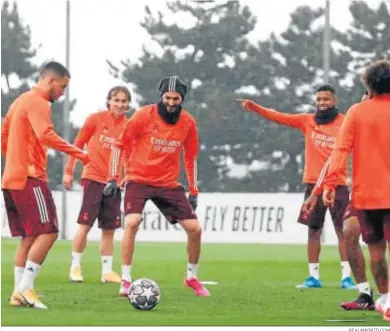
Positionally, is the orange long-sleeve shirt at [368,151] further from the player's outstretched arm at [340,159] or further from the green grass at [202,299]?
the green grass at [202,299]

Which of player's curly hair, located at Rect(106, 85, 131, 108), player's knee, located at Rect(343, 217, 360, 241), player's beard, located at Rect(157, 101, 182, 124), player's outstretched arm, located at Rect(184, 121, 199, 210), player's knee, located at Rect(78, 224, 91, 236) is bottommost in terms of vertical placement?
A: player's knee, located at Rect(78, 224, 91, 236)

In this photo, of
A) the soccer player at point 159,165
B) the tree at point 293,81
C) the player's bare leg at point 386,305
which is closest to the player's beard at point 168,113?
the soccer player at point 159,165

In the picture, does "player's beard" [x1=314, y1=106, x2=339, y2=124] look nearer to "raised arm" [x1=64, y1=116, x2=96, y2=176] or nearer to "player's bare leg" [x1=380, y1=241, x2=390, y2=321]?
"raised arm" [x1=64, y1=116, x2=96, y2=176]

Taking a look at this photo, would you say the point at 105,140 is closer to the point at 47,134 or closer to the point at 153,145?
the point at 153,145

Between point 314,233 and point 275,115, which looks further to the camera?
point 314,233

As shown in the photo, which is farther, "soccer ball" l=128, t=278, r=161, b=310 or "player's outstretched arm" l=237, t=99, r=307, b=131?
"player's outstretched arm" l=237, t=99, r=307, b=131

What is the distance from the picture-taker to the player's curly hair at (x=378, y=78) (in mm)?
10547

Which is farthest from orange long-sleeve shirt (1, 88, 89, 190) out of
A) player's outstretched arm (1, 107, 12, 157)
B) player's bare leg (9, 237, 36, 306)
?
player's bare leg (9, 237, 36, 306)

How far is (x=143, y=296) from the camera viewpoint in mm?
10992

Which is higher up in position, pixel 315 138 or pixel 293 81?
pixel 293 81

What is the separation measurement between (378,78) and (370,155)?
0.67 m

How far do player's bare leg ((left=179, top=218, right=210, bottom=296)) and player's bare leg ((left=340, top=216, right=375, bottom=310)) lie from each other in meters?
1.79

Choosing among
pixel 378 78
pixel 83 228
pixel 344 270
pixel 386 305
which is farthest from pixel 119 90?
pixel 386 305

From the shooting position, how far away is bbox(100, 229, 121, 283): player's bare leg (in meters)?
15.0
